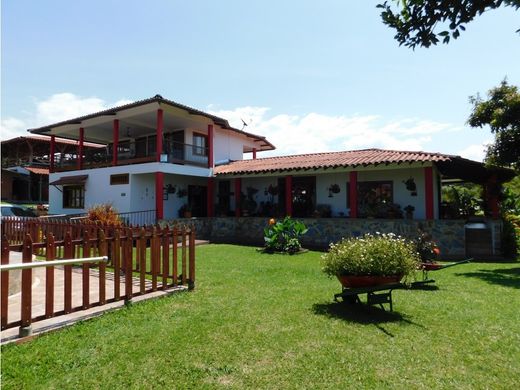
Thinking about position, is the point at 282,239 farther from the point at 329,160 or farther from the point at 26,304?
the point at 26,304

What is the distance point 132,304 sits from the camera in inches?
222

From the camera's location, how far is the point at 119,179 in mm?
18469

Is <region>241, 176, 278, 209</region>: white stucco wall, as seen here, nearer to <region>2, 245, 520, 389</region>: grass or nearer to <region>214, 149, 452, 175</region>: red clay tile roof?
<region>214, 149, 452, 175</region>: red clay tile roof

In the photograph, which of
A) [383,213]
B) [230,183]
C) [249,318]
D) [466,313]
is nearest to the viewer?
[249,318]

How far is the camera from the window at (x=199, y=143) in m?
20.5

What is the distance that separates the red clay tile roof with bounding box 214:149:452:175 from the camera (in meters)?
13.7

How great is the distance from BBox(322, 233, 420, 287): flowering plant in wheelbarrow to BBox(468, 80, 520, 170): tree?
8713 mm

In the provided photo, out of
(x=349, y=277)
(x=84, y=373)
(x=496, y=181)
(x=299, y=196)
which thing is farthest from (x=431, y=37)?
(x=299, y=196)

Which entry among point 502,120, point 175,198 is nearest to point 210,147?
point 175,198

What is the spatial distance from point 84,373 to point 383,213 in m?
14.1

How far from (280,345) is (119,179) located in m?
16.2

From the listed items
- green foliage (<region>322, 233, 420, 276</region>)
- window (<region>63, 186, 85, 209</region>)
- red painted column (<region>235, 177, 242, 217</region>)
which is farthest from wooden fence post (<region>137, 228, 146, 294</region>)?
window (<region>63, 186, 85, 209</region>)

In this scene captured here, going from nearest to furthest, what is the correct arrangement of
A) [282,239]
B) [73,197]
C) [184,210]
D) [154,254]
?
[154,254]
[282,239]
[184,210]
[73,197]

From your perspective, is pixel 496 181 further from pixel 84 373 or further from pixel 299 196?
pixel 84 373
